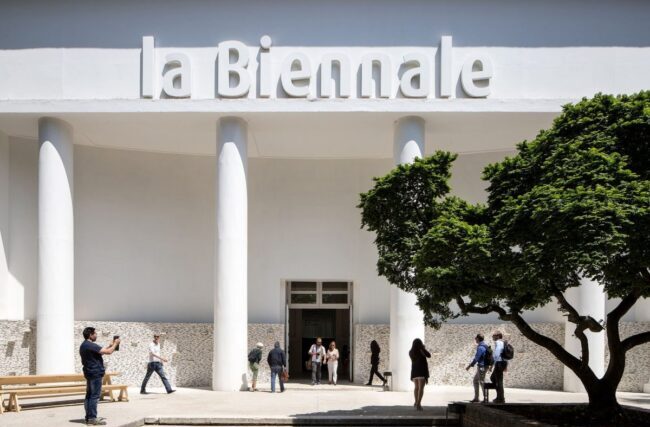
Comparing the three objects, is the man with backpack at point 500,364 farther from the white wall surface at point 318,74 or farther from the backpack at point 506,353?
the white wall surface at point 318,74

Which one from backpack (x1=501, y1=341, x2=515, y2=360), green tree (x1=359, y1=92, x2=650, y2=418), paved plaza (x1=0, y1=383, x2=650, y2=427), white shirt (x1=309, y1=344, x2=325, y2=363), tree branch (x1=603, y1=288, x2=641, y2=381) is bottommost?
paved plaza (x1=0, y1=383, x2=650, y2=427)

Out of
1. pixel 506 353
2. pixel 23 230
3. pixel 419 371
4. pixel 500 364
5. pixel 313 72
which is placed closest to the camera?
pixel 419 371

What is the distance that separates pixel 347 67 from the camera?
18.4 meters

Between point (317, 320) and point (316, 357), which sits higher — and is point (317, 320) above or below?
above

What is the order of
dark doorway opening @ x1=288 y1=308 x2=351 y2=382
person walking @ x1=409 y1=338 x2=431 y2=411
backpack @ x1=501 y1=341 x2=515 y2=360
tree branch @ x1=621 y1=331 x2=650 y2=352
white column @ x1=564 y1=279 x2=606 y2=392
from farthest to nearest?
dark doorway opening @ x1=288 y1=308 x2=351 y2=382 → white column @ x1=564 y1=279 x2=606 y2=392 → backpack @ x1=501 y1=341 x2=515 y2=360 → person walking @ x1=409 y1=338 x2=431 y2=411 → tree branch @ x1=621 y1=331 x2=650 y2=352

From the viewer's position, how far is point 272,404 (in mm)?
15625

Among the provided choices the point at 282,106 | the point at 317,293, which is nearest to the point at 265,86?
the point at 282,106

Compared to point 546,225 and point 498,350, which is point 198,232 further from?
point 546,225

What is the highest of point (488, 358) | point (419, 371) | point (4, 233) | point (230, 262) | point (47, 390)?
point (4, 233)

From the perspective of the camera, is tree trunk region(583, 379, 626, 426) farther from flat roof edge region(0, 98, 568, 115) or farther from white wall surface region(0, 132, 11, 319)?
white wall surface region(0, 132, 11, 319)

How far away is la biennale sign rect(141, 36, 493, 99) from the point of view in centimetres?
1833

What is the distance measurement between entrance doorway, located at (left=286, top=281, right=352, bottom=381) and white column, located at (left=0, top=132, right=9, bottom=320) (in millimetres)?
7987

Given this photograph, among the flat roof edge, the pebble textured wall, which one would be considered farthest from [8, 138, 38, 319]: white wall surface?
the flat roof edge

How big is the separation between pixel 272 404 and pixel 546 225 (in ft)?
26.8
